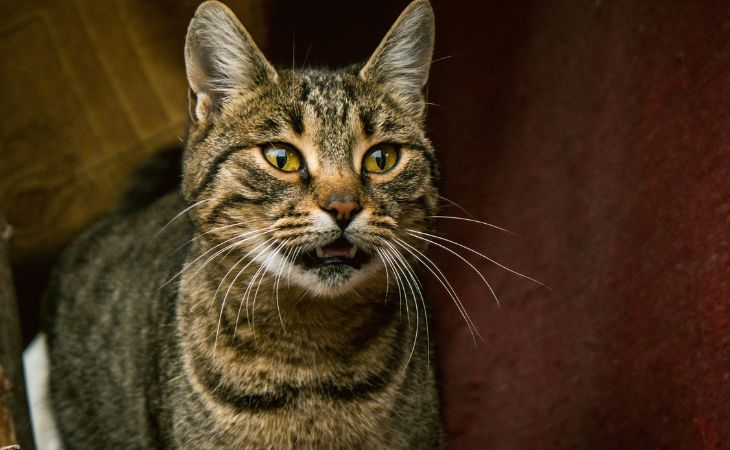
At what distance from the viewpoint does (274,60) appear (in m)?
2.17

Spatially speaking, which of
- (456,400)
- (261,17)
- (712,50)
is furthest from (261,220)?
(456,400)

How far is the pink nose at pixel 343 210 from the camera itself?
4.63 ft

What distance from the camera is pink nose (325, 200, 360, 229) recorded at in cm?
141

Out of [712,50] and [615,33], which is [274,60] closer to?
[615,33]

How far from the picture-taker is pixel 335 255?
1488 mm

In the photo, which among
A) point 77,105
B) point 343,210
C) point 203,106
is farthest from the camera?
point 77,105

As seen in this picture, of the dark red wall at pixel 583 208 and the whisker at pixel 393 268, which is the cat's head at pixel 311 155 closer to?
the whisker at pixel 393 268

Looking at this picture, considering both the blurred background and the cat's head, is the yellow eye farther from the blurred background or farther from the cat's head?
the blurred background

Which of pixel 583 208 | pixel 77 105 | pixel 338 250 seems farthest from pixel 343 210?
pixel 77 105

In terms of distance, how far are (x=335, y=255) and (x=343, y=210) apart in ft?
0.39

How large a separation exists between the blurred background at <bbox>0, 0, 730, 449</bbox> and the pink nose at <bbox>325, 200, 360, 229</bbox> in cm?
68

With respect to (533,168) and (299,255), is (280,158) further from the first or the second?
(533,168)

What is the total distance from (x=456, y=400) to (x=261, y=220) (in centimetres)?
123

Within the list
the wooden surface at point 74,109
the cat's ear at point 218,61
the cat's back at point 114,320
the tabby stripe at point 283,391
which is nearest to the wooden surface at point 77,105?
the wooden surface at point 74,109
